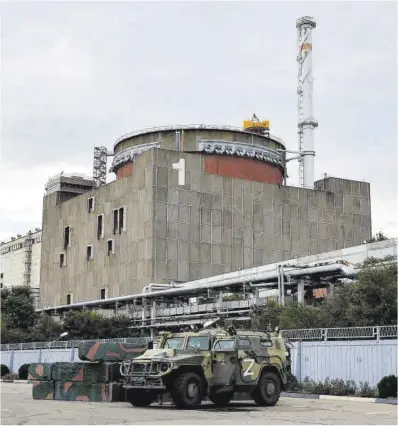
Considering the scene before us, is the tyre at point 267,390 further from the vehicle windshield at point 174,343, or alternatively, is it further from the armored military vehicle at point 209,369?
the vehicle windshield at point 174,343

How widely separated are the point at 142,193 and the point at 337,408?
61134 millimetres

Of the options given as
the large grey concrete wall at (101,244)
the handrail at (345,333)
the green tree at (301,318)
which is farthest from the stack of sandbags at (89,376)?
the large grey concrete wall at (101,244)

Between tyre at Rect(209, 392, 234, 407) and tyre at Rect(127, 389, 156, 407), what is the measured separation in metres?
1.88

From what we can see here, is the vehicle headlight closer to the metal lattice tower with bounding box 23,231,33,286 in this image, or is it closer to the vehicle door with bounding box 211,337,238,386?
the vehicle door with bounding box 211,337,238,386

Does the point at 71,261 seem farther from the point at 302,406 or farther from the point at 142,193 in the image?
the point at 302,406

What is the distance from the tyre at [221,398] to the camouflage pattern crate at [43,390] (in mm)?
6426

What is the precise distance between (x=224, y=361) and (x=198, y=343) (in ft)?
3.22

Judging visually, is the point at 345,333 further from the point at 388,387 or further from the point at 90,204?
the point at 90,204

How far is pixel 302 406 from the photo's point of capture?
23.0 meters

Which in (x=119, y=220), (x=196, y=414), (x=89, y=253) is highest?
(x=119, y=220)

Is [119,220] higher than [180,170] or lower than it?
lower

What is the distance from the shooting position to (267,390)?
76.0 feet

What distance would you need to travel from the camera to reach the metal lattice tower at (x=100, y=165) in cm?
10488

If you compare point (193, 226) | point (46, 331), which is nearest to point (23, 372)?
point (46, 331)
